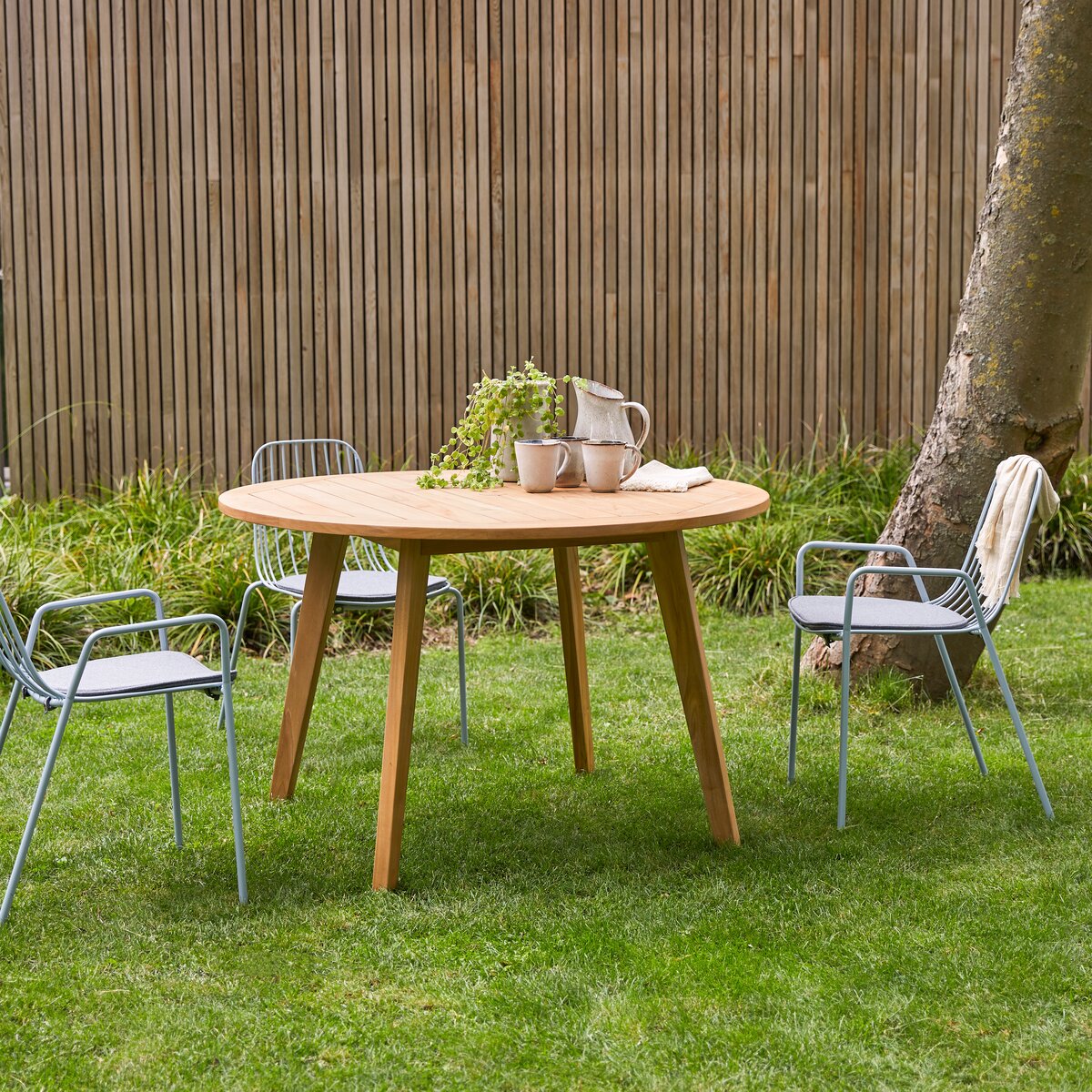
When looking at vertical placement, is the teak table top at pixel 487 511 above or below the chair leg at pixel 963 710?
above

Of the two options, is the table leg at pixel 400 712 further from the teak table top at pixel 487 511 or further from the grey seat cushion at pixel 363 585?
the grey seat cushion at pixel 363 585

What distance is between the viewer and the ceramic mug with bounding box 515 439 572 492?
3273 mm

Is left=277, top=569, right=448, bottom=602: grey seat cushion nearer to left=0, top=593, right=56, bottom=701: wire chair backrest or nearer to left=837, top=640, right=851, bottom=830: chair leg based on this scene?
left=0, top=593, right=56, bottom=701: wire chair backrest

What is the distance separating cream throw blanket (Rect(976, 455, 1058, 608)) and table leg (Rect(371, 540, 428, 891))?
1534 mm

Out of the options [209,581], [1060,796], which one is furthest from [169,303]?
[1060,796]

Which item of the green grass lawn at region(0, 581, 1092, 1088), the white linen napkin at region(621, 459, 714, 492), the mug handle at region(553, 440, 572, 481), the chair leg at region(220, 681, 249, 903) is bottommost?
the green grass lawn at region(0, 581, 1092, 1088)


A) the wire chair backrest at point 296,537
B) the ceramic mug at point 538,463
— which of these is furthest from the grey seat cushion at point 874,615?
the wire chair backrest at point 296,537

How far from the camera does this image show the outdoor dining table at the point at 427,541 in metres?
2.77

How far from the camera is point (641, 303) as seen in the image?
6.93 meters

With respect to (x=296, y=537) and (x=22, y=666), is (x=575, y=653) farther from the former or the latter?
(x=296, y=537)

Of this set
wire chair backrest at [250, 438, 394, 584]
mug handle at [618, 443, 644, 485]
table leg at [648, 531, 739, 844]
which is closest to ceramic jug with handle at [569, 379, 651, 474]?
mug handle at [618, 443, 644, 485]

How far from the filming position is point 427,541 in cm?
293

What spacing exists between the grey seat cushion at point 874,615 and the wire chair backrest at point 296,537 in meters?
1.39

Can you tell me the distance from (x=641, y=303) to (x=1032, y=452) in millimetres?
3094
